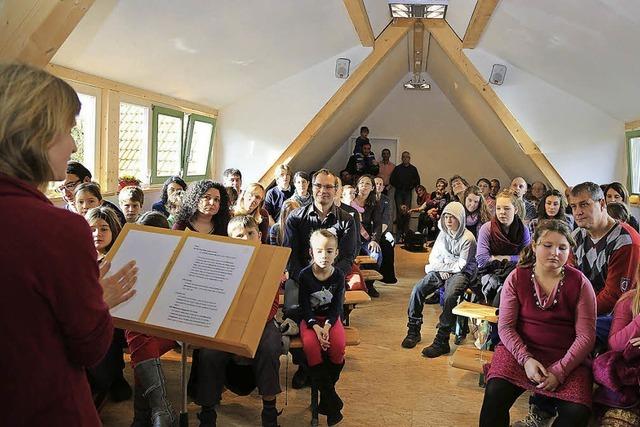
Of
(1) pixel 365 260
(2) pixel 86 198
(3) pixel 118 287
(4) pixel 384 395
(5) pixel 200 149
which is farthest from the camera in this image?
(5) pixel 200 149

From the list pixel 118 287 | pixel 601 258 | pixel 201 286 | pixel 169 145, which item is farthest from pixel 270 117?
pixel 118 287

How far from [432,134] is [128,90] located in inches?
298

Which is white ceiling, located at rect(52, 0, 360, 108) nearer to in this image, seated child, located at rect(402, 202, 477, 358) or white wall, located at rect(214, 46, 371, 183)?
white wall, located at rect(214, 46, 371, 183)

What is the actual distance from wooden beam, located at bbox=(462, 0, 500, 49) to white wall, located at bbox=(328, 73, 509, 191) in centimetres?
480

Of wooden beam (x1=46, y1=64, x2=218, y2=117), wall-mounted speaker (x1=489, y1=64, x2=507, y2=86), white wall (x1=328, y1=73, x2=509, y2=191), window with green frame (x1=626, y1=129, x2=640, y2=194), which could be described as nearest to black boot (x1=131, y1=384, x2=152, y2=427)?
wooden beam (x1=46, y1=64, x2=218, y2=117)

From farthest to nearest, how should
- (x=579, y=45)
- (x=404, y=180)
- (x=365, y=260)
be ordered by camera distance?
(x=404, y=180), (x=365, y=260), (x=579, y=45)

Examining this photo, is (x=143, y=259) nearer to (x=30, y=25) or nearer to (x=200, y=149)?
(x=30, y=25)

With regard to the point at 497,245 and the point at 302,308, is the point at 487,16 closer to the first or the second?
the point at 497,245

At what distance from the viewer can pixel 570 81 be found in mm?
5855

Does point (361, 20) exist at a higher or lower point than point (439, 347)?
higher

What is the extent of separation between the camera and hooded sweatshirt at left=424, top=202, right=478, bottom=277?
14.4 feet

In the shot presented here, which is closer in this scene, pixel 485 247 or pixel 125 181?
pixel 485 247

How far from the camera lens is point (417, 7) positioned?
4.80 meters

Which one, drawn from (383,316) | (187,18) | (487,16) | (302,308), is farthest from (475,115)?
(302,308)
